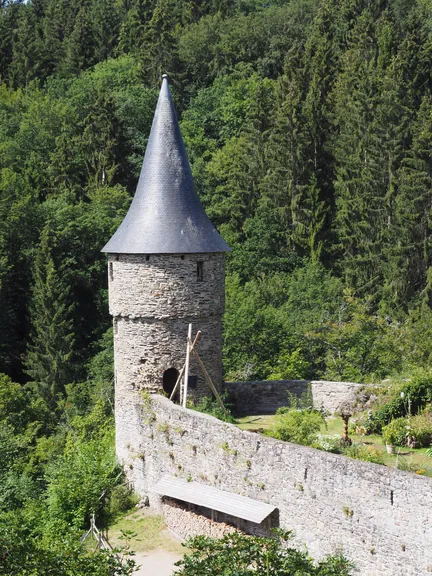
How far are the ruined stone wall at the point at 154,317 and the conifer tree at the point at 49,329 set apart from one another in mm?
17489

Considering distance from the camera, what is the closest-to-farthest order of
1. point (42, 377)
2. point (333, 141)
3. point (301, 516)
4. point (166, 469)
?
1. point (301, 516)
2. point (166, 469)
3. point (42, 377)
4. point (333, 141)

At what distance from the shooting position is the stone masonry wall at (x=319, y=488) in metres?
14.0

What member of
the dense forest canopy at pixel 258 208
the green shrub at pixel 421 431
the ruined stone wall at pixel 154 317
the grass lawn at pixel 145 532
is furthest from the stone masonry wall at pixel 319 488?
the dense forest canopy at pixel 258 208

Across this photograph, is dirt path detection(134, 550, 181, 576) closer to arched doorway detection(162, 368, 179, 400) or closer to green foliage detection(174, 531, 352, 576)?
green foliage detection(174, 531, 352, 576)

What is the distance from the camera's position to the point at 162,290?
20.6m

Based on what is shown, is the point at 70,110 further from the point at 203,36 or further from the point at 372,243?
the point at 372,243

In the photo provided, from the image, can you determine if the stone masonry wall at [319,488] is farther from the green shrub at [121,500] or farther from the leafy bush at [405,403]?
the leafy bush at [405,403]

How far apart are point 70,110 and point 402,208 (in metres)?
25.8

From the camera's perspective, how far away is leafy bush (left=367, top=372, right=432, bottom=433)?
2025 centimetres

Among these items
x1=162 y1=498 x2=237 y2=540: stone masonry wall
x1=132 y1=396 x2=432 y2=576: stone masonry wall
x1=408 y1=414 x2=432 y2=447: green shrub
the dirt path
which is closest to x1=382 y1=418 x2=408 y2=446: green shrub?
x1=408 y1=414 x2=432 y2=447: green shrub

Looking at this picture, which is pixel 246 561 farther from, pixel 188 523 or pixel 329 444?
pixel 188 523

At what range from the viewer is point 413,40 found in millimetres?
47156

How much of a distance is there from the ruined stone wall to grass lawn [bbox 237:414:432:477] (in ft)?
5.03

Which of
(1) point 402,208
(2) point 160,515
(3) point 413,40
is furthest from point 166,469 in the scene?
(3) point 413,40
